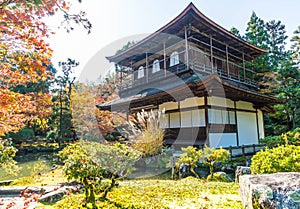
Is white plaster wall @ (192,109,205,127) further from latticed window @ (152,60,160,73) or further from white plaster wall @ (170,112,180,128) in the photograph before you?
latticed window @ (152,60,160,73)

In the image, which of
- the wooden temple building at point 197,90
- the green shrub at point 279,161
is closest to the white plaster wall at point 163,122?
the wooden temple building at point 197,90

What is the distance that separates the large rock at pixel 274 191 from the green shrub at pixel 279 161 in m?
0.69

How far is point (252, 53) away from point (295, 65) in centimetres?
219

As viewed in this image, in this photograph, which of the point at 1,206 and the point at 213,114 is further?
the point at 213,114

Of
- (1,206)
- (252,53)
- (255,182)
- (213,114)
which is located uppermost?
(252,53)

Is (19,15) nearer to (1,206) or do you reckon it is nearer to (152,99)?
(1,206)

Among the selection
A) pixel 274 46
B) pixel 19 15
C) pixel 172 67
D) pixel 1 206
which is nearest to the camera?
pixel 19 15

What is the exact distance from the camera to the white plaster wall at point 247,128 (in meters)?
9.01

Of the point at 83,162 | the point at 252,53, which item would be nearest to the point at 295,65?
the point at 252,53

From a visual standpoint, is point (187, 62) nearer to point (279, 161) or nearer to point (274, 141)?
point (274, 141)

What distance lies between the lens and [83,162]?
2918mm

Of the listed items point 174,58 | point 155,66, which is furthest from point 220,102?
point 155,66

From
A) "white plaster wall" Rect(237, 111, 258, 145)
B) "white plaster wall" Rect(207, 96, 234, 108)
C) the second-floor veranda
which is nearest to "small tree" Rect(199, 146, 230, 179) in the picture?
"white plaster wall" Rect(207, 96, 234, 108)

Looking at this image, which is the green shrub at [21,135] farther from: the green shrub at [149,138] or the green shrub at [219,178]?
the green shrub at [219,178]
